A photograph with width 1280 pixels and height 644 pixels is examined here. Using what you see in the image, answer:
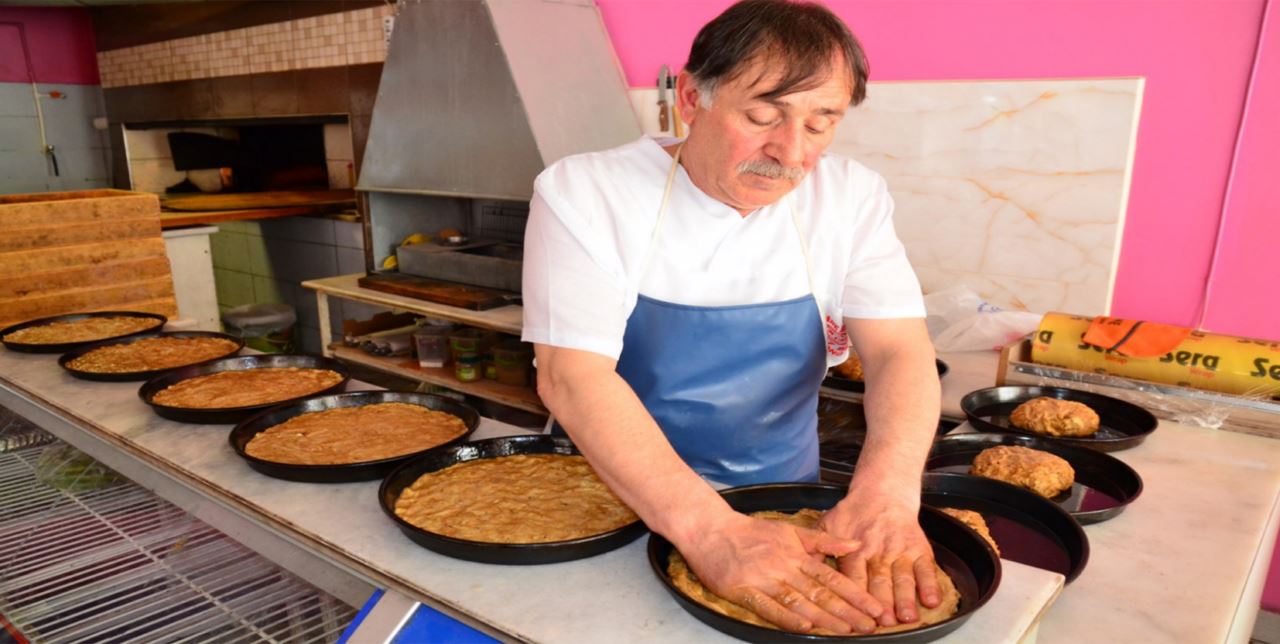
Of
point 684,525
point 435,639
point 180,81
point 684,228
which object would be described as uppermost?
point 180,81

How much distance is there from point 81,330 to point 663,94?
8.26 feet

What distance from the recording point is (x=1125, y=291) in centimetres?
287

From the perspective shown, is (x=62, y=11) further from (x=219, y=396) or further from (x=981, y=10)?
(x=981, y=10)

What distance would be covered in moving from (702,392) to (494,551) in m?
0.65

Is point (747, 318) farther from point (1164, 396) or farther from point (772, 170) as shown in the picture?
point (1164, 396)

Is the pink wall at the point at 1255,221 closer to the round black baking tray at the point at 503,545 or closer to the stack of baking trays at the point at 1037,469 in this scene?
the stack of baking trays at the point at 1037,469

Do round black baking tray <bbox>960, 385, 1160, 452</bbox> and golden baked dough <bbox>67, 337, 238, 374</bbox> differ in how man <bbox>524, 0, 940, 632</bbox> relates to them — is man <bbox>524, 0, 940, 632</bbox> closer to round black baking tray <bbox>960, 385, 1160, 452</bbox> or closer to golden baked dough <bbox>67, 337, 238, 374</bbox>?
round black baking tray <bbox>960, 385, 1160, 452</bbox>

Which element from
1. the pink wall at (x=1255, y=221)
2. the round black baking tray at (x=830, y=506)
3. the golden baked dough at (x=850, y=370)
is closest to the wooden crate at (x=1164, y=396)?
the golden baked dough at (x=850, y=370)

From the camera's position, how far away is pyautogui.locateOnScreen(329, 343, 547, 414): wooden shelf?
381cm

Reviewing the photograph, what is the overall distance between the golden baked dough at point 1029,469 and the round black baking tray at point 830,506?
0.49 metres

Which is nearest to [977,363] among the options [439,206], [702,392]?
[702,392]

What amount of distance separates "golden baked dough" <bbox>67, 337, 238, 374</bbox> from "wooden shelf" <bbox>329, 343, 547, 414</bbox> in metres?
1.49

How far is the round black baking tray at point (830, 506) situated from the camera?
3.09ft

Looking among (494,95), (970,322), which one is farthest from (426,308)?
(970,322)
